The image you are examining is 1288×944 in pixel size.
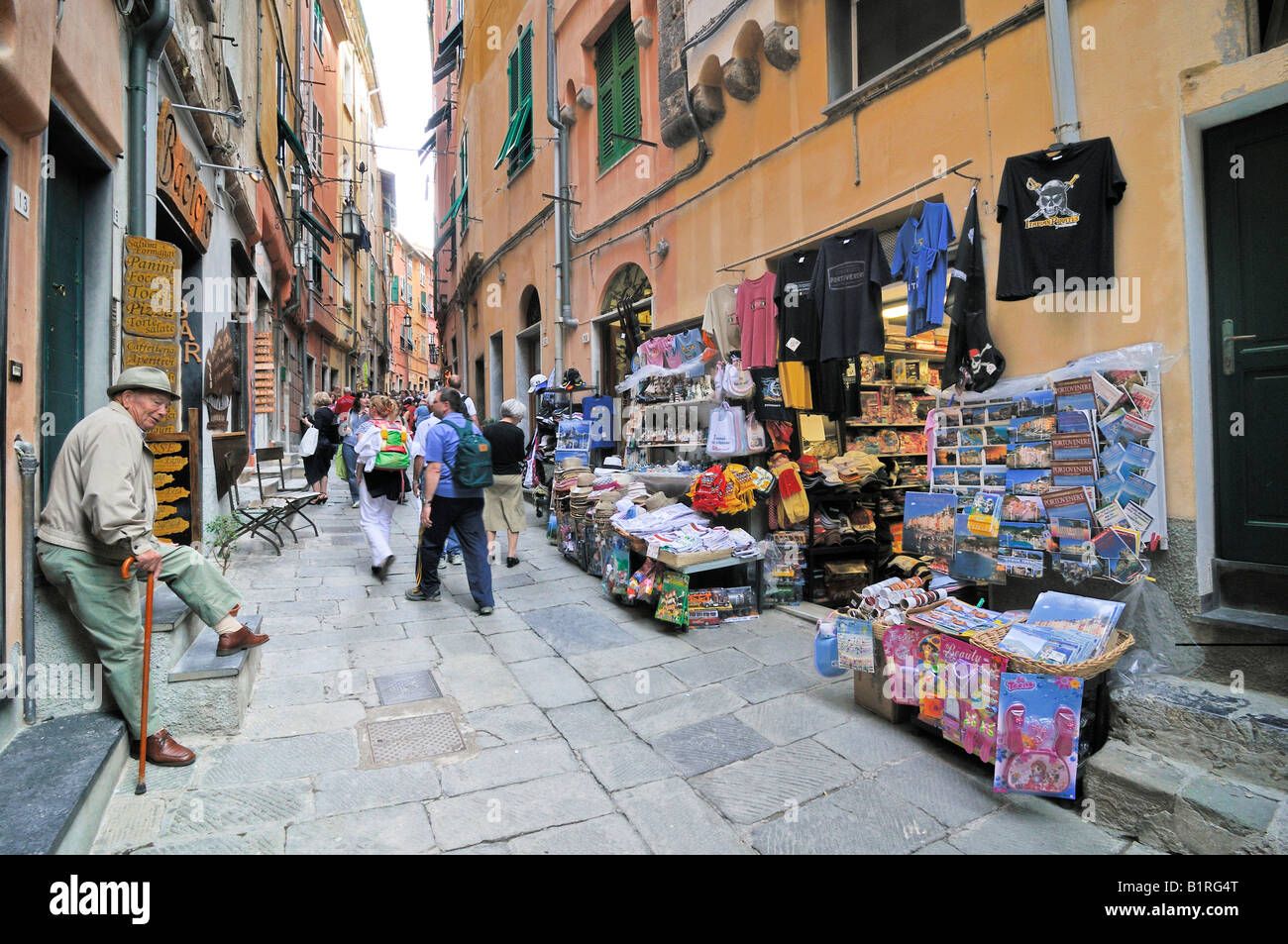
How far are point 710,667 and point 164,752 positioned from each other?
310 cm

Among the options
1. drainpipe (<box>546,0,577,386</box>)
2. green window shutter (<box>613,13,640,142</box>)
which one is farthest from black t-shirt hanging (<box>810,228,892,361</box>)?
drainpipe (<box>546,0,577,386</box>)

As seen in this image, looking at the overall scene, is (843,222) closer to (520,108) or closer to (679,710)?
(679,710)

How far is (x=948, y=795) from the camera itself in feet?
10.4

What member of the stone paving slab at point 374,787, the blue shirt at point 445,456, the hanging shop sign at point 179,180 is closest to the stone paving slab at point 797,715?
the stone paving slab at point 374,787

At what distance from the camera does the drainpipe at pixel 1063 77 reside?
13.9 ft

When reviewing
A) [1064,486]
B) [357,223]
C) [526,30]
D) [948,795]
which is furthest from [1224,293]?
[357,223]

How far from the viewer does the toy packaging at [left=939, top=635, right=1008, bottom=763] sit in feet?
10.4

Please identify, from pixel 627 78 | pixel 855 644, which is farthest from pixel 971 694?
pixel 627 78

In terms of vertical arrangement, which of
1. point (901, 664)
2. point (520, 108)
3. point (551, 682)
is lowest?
point (551, 682)

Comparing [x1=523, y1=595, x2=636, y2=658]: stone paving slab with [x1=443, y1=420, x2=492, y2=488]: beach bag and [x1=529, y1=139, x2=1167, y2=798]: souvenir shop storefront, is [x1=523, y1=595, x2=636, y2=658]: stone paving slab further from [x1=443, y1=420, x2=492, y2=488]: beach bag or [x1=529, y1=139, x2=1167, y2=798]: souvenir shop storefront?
[x1=443, y1=420, x2=492, y2=488]: beach bag

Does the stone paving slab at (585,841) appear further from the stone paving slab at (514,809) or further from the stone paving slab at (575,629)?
the stone paving slab at (575,629)

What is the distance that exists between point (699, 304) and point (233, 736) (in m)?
6.19

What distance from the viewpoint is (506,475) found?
7.31 meters

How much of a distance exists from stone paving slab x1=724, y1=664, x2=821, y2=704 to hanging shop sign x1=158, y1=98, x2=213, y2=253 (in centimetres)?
580
